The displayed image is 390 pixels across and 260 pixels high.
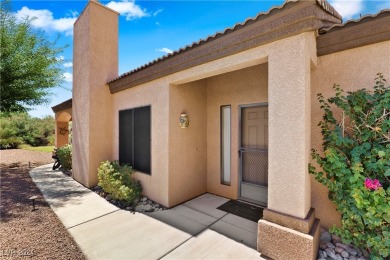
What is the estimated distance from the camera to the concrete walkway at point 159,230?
12.0 ft

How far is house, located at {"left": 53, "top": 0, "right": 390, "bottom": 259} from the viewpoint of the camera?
10.9ft

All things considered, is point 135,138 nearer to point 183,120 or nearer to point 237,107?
point 183,120

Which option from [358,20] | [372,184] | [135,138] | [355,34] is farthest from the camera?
[135,138]

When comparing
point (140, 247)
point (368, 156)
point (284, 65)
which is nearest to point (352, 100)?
point (368, 156)

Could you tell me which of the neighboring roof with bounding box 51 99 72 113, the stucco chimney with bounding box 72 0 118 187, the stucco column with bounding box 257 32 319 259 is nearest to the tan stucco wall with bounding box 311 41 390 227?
the stucco column with bounding box 257 32 319 259

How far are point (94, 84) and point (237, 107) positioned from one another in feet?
19.0

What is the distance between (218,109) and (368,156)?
4030 millimetres

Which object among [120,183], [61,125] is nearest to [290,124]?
[120,183]

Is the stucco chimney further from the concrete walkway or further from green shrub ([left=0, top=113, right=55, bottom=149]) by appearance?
green shrub ([left=0, top=113, right=55, bottom=149])

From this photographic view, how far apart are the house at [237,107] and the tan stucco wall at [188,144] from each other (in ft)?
0.11

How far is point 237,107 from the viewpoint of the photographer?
234 inches

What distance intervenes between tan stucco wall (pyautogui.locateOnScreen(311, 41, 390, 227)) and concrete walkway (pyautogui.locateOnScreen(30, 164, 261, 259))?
158cm

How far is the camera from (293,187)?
3.36 meters

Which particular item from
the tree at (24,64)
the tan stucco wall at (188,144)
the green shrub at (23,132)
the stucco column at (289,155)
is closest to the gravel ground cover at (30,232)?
the tan stucco wall at (188,144)
